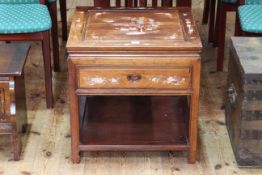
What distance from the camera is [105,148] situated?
7.73 feet

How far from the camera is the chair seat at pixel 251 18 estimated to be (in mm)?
2643

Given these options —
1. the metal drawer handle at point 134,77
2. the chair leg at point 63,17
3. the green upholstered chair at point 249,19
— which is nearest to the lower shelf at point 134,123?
the metal drawer handle at point 134,77

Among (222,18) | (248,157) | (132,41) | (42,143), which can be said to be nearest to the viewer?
(132,41)

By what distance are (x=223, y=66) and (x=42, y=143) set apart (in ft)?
3.90

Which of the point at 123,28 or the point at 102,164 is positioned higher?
the point at 123,28

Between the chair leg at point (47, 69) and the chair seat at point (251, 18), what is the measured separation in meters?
0.90

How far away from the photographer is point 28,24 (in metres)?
2.59

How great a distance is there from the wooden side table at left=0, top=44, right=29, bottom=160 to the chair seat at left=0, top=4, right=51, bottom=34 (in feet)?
0.38

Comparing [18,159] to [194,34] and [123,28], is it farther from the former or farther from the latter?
[194,34]

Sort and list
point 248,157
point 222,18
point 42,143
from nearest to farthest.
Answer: point 248,157
point 42,143
point 222,18

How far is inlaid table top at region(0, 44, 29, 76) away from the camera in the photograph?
2275mm

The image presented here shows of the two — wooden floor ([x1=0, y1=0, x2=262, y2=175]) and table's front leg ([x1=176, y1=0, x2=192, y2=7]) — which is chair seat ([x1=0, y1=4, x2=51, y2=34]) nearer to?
wooden floor ([x1=0, y1=0, x2=262, y2=175])

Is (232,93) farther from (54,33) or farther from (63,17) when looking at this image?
(63,17)

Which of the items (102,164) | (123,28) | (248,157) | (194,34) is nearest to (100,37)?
(123,28)
